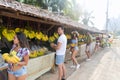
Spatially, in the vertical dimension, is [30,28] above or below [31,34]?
above

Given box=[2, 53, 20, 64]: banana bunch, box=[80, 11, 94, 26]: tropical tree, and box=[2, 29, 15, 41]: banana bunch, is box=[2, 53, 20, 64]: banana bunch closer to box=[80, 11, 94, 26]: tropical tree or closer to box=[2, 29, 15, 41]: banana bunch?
box=[2, 29, 15, 41]: banana bunch

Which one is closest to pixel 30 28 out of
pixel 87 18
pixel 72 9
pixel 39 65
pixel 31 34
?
pixel 31 34

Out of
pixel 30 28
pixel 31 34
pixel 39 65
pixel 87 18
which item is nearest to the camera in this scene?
pixel 39 65

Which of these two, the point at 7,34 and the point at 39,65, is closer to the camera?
the point at 7,34

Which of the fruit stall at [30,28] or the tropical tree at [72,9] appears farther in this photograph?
the tropical tree at [72,9]

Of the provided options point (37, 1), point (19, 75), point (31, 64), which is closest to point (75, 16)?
point (37, 1)

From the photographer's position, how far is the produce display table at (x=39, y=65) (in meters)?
7.60

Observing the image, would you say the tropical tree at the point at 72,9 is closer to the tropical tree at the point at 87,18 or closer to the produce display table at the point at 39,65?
the tropical tree at the point at 87,18

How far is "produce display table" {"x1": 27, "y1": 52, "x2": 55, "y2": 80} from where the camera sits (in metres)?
7.60

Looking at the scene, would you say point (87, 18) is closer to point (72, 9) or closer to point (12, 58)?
point (72, 9)

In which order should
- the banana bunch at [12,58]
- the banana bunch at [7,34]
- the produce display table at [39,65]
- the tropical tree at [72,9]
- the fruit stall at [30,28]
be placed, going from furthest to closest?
1. the tropical tree at [72,9]
2. the produce display table at [39,65]
3. the banana bunch at [7,34]
4. the fruit stall at [30,28]
5. the banana bunch at [12,58]

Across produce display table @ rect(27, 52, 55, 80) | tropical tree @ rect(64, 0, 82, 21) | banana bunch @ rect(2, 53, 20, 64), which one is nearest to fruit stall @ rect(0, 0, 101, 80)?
produce display table @ rect(27, 52, 55, 80)

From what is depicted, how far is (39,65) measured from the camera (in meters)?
8.44

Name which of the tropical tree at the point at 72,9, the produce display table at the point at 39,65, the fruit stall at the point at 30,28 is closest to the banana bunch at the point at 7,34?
the fruit stall at the point at 30,28
